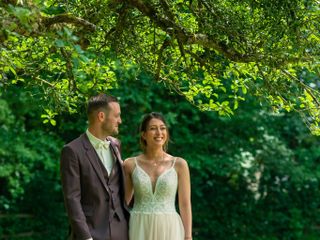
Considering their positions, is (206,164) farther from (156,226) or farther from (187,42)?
(187,42)

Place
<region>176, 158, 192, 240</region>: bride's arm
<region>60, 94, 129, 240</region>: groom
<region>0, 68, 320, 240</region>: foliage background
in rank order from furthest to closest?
<region>0, 68, 320, 240</region>: foliage background → <region>176, 158, 192, 240</region>: bride's arm → <region>60, 94, 129, 240</region>: groom

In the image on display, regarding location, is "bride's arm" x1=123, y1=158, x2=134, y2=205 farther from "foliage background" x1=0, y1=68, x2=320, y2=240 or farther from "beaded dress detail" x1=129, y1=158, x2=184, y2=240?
"foliage background" x1=0, y1=68, x2=320, y2=240

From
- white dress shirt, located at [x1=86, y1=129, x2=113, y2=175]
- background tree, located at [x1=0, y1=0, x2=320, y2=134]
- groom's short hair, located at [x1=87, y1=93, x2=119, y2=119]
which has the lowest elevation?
white dress shirt, located at [x1=86, y1=129, x2=113, y2=175]

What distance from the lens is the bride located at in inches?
215

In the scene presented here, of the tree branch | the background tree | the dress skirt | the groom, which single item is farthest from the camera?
the dress skirt

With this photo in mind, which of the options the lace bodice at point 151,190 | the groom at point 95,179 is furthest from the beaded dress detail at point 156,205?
the groom at point 95,179

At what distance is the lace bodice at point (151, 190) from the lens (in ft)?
18.0

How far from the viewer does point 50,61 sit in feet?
19.5

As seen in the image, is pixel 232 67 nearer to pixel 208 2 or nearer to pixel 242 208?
pixel 208 2

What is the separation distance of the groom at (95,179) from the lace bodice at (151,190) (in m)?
0.37

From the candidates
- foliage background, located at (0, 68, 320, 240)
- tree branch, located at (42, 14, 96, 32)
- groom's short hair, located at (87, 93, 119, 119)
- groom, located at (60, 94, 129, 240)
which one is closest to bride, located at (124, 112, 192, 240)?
groom, located at (60, 94, 129, 240)

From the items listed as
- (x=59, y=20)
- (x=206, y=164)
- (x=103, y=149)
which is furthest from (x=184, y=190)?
(x=206, y=164)

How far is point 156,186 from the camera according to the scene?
217 inches

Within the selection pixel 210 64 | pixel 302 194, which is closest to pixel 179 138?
pixel 302 194
